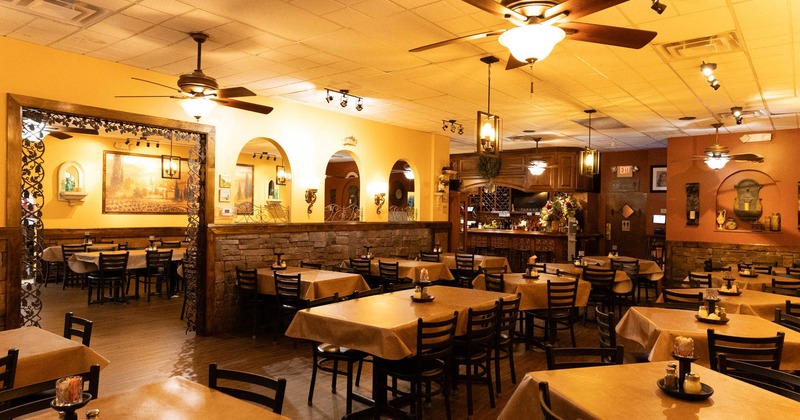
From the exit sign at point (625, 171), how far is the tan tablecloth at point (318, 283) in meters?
9.41

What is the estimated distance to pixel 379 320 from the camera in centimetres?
409

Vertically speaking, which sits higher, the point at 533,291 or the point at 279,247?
the point at 279,247

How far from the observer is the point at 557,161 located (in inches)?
528

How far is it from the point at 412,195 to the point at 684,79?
620cm

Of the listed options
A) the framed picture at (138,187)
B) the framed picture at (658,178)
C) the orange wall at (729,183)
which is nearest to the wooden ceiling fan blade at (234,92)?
the framed picture at (138,187)

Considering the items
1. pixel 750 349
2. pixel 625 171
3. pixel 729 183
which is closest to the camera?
pixel 750 349

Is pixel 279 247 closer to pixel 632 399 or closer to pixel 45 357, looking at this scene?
pixel 45 357

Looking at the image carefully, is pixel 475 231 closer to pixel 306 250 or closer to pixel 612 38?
pixel 306 250

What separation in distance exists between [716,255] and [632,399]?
30.6ft

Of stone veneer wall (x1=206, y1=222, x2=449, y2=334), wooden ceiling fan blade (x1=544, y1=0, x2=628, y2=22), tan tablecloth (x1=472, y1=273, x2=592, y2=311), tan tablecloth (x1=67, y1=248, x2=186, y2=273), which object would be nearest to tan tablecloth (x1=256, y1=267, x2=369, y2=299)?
stone veneer wall (x1=206, y1=222, x2=449, y2=334)

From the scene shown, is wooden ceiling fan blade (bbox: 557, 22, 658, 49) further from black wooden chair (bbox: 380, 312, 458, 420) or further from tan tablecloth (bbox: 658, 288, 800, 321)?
tan tablecloth (bbox: 658, 288, 800, 321)

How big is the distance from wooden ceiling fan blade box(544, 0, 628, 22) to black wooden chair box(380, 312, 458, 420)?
2.25 metres

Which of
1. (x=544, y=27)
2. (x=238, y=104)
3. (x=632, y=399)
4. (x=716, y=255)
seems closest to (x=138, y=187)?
(x=238, y=104)

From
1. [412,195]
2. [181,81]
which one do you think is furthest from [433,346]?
[412,195]
